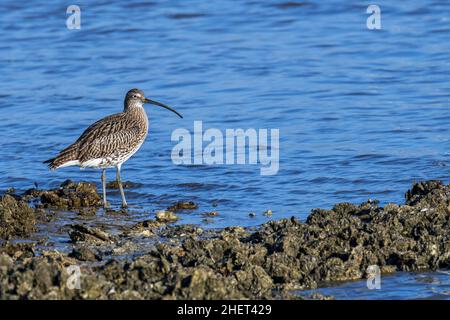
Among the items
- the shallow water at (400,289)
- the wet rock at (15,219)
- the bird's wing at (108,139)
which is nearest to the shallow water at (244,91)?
the bird's wing at (108,139)

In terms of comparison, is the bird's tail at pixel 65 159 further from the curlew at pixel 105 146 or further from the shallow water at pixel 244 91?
the shallow water at pixel 244 91

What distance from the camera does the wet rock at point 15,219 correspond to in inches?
393

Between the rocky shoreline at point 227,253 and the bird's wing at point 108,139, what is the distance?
1.74 m

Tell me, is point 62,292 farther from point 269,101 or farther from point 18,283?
point 269,101

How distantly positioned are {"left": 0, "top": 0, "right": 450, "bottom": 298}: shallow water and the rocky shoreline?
1231 millimetres

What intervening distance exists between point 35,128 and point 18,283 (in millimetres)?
8451

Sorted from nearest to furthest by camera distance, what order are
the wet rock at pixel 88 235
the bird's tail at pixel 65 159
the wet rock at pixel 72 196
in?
the wet rock at pixel 88 235 < the wet rock at pixel 72 196 < the bird's tail at pixel 65 159

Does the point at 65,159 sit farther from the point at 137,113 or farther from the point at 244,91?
the point at 244,91

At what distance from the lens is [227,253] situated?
855 cm

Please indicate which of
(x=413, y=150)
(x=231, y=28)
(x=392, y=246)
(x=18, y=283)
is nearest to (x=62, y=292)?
(x=18, y=283)

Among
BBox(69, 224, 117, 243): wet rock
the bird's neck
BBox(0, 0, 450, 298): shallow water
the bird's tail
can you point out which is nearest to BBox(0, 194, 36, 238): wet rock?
BBox(69, 224, 117, 243): wet rock

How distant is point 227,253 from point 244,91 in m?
8.96

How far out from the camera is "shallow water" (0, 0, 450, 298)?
12.5m
